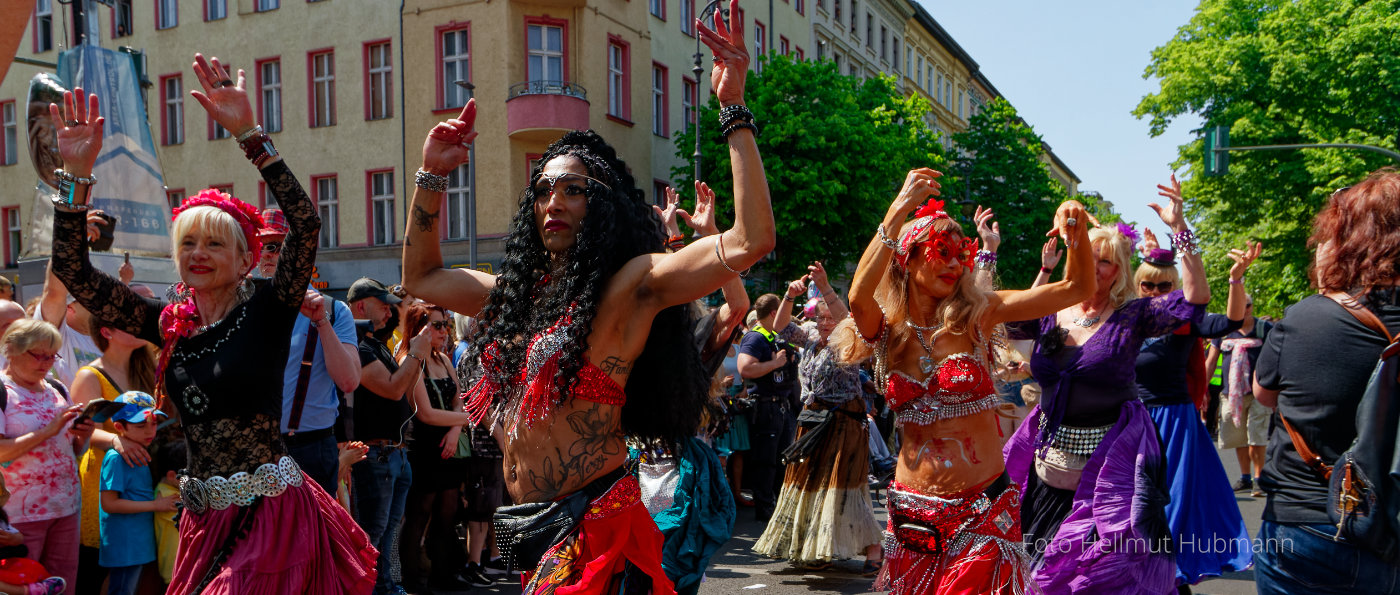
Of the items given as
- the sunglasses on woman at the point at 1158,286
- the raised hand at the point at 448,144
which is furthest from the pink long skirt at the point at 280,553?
the sunglasses on woman at the point at 1158,286

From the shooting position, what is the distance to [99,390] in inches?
215

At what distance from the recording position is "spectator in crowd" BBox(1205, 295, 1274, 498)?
12.1m

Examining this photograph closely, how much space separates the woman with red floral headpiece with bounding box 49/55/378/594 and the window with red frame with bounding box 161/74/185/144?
2797 centimetres

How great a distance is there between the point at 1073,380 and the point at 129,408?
13.8ft

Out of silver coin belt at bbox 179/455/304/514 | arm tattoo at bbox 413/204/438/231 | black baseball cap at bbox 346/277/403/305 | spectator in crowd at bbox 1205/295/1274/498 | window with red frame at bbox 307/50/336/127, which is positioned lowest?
spectator in crowd at bbox 1205/295/1274/498

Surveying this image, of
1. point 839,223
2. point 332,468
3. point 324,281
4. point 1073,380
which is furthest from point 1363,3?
point 332,468

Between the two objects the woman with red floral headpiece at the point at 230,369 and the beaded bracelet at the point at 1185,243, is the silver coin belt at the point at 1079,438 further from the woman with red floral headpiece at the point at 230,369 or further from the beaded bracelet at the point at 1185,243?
the woman with red floral headpiece at the point at 230,369

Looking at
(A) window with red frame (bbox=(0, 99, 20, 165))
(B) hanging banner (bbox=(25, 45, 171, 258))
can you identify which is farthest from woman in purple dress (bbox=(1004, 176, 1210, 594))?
(A) window with red frame (bbox=(0, 99, 20, 165))

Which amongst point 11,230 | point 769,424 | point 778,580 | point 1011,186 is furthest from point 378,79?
point 1011,186

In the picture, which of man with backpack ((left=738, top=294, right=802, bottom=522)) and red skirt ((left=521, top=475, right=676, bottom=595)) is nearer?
red skirt ((left=521, top=475, right=676, bottom=595))

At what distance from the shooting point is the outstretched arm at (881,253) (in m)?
3.97

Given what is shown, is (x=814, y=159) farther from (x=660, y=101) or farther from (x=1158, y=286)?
(x=1158, y=286)

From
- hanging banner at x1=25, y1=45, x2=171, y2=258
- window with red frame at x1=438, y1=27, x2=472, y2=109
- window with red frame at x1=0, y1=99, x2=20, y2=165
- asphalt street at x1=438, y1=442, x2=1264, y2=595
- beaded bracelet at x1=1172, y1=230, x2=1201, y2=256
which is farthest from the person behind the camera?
window with red frame at x1=0, y1=99, x2=20, y2=165

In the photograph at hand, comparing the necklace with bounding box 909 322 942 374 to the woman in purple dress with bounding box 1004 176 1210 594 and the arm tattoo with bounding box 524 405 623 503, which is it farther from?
the arm tattoo with bounding box 524 405 623 503
